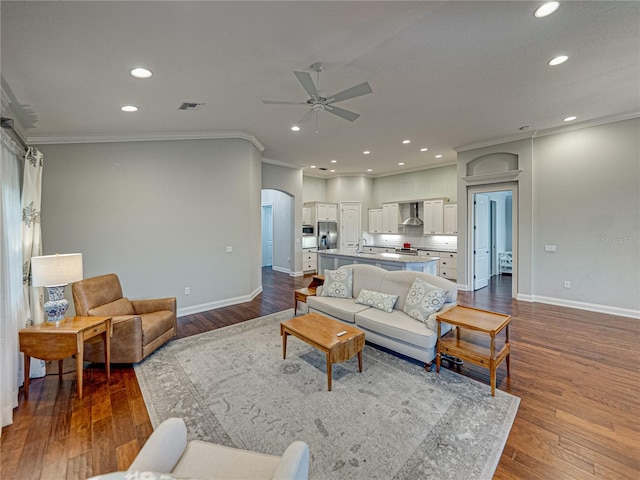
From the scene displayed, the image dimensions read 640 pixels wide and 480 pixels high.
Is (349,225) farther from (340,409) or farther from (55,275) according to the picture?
(55,275)

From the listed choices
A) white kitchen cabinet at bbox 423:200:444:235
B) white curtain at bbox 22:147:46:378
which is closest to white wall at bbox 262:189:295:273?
white kitchen cabinet at bbox 423:200:444:235

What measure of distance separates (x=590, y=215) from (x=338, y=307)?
4.78 metres

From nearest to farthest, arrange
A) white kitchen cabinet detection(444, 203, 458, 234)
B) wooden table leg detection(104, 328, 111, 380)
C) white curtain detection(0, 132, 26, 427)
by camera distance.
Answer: white curtain detection(0, 132, 26, 427) → wooden table leg detection(104, 328, 111, 380) → white kitchen cabinet detection(444, 203, 458, 234)

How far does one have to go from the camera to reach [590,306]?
4.86 metres

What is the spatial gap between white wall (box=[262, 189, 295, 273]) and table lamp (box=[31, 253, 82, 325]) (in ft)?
18.9

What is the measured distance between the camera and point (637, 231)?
14.6ft

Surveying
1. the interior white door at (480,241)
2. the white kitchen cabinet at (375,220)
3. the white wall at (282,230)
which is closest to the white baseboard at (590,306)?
the interior white door at (480,241)

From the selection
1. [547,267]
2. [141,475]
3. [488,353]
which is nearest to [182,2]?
[141,475]

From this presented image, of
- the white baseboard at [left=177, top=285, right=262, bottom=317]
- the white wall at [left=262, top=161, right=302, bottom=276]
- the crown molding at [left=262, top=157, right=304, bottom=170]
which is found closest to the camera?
the white baseboard at [left=177, top=285, right=262, bottom=317]

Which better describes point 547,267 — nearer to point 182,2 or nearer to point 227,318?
point 227,318

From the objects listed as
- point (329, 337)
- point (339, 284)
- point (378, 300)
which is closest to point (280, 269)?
point (339, 284)

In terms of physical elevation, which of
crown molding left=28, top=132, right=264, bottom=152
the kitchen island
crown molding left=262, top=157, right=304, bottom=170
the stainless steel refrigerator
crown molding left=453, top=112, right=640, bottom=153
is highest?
crown molding left=262, top=157, right=304, bottom=170

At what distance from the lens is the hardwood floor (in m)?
1.81

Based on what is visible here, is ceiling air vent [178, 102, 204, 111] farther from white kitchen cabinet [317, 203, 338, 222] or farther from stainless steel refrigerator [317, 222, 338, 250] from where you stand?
stainless steel refrigerator [317, 222, 338, 250]
